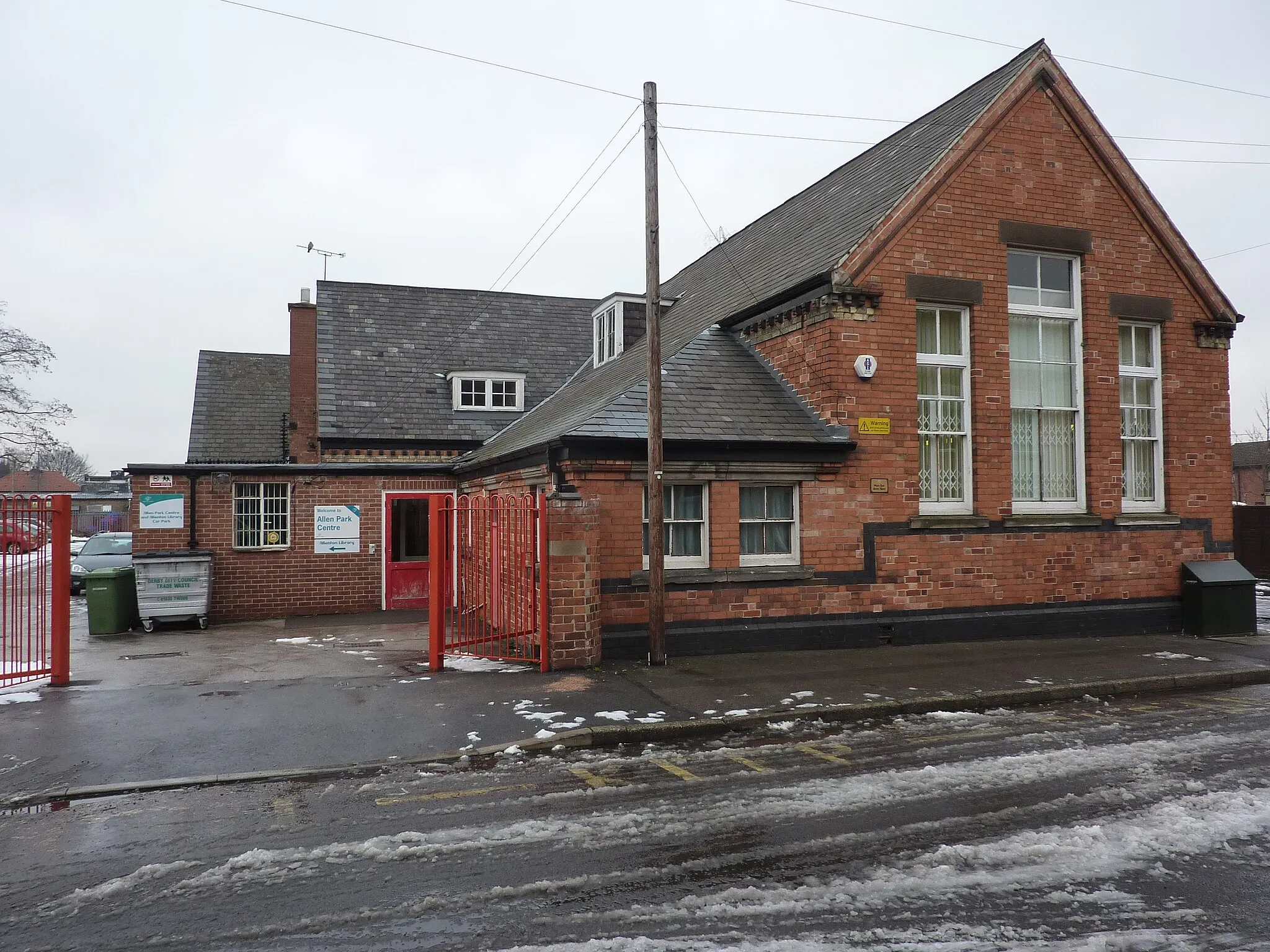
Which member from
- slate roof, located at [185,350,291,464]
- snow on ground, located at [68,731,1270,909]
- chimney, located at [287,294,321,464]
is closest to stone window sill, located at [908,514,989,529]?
snow on ground, located at [68,731,1270,909]

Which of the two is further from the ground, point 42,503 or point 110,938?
point 42,503

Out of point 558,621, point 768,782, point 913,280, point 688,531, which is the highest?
point 913,280

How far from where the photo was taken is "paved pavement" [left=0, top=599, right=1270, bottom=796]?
707 cm

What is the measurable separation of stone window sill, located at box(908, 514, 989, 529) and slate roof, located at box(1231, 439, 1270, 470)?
51.3 m

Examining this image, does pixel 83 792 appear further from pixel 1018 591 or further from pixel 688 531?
pixel 1018 591

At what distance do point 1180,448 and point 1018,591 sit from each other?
399cm

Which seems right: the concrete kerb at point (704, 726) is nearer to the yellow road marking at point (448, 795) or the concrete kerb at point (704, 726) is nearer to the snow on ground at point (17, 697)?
the yellow road marking at point (448, 795)

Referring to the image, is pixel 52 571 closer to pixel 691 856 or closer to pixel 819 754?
pixel 691 856

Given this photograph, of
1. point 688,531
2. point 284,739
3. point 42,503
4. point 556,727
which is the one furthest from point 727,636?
point 42,503

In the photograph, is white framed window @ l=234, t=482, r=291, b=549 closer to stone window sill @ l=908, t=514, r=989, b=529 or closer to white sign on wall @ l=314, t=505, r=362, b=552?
white sign on wall @ l=314, t=505, r=362, b=552

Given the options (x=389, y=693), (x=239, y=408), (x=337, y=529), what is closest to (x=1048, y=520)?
(x=389, y=693)

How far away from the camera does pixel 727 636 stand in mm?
11305

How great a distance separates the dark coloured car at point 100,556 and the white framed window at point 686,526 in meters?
17.9

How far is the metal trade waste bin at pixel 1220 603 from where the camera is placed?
13211 millimetres
